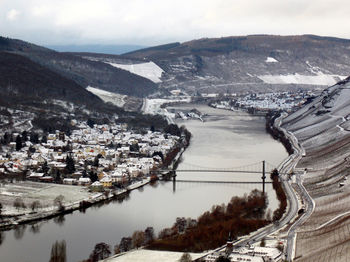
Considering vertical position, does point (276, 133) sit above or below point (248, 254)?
above

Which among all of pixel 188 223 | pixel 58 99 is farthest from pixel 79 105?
pixel 188 223

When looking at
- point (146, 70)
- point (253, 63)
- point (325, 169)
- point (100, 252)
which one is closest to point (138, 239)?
point (100, 252)

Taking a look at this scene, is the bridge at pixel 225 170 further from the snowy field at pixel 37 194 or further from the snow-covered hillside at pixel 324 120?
the snow-covered hillside at pixel 324 120

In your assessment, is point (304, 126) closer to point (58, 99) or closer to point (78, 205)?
point (58, 99)

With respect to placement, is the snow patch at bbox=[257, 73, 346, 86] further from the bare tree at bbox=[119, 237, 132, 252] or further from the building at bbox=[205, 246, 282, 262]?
the building at bbox=[205, 246, 282, 262]

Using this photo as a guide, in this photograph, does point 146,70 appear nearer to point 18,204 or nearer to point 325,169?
point 325,169

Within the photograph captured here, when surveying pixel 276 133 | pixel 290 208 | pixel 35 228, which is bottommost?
pixel 35 228
